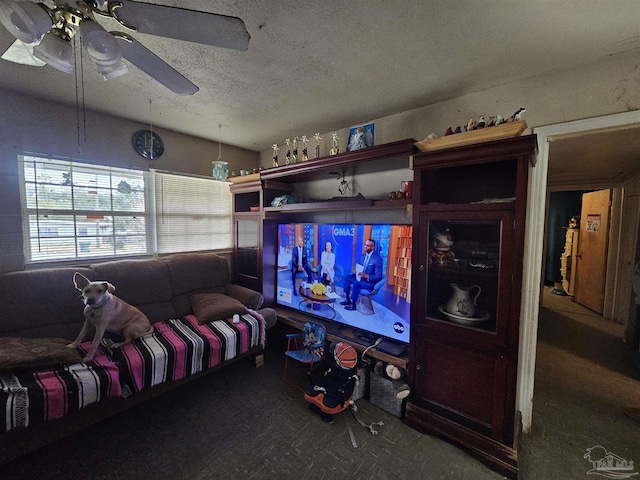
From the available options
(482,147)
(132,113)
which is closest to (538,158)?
(482,147)

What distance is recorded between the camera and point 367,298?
2.23m

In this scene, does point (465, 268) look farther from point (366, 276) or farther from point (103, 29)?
point (103, 29)

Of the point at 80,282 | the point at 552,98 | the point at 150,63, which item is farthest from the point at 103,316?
the point at 552,98

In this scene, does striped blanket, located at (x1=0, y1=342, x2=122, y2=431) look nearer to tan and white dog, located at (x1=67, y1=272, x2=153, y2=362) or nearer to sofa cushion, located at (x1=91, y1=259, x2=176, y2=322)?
tan and white dog, located at (x1=67, y1=272, x2=153, y2=362)

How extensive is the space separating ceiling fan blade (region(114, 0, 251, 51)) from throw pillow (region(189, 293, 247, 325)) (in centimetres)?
208

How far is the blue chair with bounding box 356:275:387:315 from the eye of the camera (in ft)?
7.05

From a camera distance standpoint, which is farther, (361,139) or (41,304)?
(361,139)

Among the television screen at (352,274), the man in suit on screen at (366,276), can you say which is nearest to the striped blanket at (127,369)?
the television screen at (352,274)

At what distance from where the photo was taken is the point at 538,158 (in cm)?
170

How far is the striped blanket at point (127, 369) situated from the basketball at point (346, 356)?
82 centimetres

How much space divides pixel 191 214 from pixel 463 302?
2963 millimetres

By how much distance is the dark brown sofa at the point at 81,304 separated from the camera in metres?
1.62

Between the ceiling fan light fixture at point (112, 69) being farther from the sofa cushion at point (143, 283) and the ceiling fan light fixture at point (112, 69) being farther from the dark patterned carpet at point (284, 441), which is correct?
the dark patterned carpet at point (284, 441)

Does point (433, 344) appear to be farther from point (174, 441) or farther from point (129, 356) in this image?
point (129, 356)
